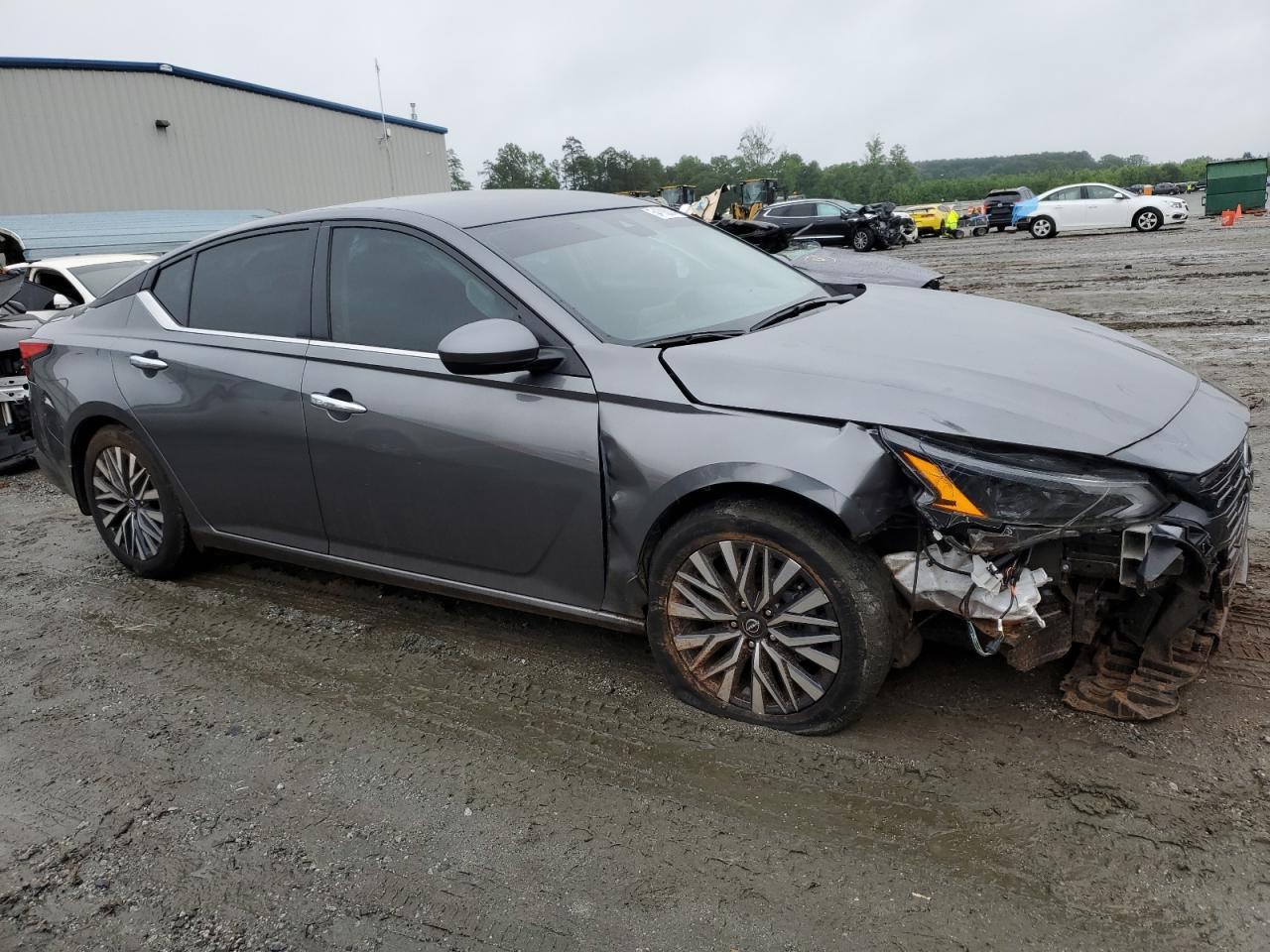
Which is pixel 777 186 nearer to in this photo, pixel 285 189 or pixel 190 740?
pixel 285 189

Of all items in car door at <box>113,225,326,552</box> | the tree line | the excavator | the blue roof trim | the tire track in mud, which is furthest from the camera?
the tree line

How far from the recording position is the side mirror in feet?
9.93

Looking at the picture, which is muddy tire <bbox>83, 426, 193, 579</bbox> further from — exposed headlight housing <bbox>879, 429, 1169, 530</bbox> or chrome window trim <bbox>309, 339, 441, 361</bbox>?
exposed headlight housing <bbox>879, 429, 1169, 530</bbox>

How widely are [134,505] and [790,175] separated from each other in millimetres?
121160

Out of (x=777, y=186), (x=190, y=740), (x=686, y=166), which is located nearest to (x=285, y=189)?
(x=777, y=186)

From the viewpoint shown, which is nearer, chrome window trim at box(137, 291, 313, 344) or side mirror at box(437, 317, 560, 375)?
side mirror at box(437, 317, 560, 375)

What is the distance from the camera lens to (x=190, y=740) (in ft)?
10.8

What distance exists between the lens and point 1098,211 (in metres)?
29.1

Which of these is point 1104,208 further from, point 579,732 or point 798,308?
point 579,732

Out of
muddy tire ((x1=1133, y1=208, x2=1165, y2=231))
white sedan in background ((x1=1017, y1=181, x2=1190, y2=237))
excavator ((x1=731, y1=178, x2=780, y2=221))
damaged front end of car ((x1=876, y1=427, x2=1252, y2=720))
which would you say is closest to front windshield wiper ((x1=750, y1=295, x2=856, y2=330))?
damaged front end of car ((x1=876, y1=427, x2=1252, y2=720))

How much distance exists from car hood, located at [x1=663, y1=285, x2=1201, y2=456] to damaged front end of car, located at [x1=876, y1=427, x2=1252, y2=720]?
0.09 metres

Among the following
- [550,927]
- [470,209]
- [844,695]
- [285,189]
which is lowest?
[550,927]

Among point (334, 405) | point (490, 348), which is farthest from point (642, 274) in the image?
point (334, 405)

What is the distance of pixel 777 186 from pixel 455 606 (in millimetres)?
38448
